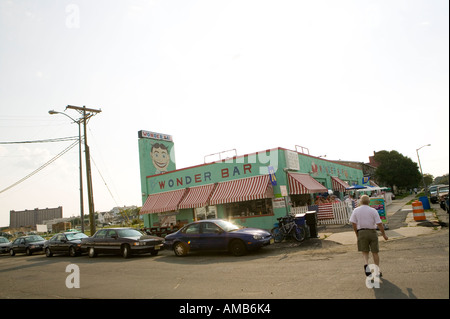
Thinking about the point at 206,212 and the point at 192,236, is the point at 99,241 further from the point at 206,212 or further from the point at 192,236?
the point at 206,212

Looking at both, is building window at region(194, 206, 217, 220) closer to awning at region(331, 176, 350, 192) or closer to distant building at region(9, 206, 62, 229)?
awning at region(331, 176, 350, 192)

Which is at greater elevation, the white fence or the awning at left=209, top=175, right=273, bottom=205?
the awning at left=209, top=175, right=273, bottom=205

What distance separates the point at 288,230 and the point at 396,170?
62627 mm

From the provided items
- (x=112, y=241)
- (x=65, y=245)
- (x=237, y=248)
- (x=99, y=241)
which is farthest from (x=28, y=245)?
(x=237, y=248)

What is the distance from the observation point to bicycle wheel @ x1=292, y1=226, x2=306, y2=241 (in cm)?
1270

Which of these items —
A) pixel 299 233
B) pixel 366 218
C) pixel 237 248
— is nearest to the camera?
pixel 366 218

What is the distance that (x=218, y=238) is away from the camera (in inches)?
465

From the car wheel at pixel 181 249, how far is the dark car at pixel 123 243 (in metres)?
1.91

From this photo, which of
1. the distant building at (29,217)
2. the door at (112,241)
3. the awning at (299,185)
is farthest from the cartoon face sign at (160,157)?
the distant building at (29,217)

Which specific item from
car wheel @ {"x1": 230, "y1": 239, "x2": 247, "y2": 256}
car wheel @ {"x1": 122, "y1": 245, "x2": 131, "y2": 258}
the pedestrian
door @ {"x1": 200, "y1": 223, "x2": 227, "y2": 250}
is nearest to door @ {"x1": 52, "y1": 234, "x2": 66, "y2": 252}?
car wheel @ {"x1": 122, "y1": 245, "x2": 131, "y2": 258}

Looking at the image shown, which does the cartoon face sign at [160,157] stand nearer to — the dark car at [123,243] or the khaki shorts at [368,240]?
the dark car at [123,243]

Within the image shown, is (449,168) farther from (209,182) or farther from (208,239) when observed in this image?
(209,182)

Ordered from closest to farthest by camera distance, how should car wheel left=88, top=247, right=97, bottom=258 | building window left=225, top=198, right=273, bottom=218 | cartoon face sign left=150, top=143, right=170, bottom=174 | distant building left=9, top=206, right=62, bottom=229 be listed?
car wheel left=88, top=247, right=97, bottom=258, building window left=225, top=198, right=273, bottom=218, cartoon face sign left=150, top=143, right=170, bottom=174, distant building left=9, top=206, right=62, bottom=229

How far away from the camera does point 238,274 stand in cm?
801
